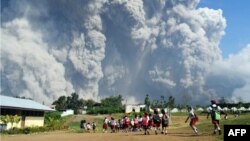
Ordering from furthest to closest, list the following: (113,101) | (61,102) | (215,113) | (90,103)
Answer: (90,103)
(61,102)
(113,101)
(215,113)

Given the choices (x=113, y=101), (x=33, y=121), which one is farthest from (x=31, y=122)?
(x=113, y=101)

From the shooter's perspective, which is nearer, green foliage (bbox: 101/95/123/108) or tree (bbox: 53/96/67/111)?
green foliage (bbox: 101/95/123/108)

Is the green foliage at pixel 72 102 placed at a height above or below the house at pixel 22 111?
above

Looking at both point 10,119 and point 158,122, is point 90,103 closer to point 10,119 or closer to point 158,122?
point 10,119

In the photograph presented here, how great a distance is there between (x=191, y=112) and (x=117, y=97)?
129103 mm

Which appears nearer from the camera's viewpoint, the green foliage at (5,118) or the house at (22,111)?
the green foliage at (5,118)

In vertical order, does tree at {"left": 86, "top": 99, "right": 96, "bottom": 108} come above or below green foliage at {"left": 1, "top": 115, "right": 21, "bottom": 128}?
above

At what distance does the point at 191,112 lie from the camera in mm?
24406

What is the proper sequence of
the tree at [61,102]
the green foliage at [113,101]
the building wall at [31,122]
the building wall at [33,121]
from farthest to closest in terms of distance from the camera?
1. the tree at [61,102]
2. the green foliage at [113,101]
3. the building wall at [33,121]
4. the building wall at [31,122]

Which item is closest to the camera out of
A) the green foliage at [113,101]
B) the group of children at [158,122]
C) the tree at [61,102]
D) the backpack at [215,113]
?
the backpack at [215,113]

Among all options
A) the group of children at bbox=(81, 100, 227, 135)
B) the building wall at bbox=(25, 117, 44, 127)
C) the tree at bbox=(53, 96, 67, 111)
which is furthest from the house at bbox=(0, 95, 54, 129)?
the tree at bbox=(53, 96, 67, 111)

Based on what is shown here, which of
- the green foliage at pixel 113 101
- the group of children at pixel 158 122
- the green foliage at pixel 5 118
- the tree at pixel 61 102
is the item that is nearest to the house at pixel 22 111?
the green foliage at pixel 5 118

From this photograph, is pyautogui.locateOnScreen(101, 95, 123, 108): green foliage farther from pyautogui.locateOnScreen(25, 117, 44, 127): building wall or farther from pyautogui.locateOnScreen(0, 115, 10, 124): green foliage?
pyautogui.locateOnScreen(0, 115, 10, 124): green foliage

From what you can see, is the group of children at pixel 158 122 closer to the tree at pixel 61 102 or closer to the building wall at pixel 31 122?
the building wall at pixel 31 122
